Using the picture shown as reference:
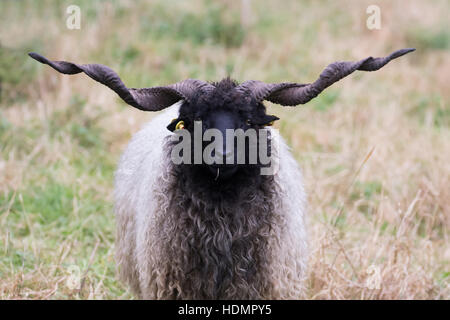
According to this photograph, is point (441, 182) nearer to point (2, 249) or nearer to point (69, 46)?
point (2, 249)

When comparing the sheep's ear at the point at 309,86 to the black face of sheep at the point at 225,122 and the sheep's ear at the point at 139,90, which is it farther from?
the sheep's ear at the point at 139,90

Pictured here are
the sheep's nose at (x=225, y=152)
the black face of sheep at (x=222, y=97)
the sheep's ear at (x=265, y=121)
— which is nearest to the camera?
the sheep's nose at (x=225, y=152)

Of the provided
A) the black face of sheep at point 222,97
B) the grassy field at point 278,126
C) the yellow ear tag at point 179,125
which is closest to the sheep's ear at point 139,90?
the black face of sheep at point 222,97

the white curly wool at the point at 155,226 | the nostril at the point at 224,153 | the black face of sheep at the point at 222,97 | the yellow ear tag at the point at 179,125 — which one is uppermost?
the black face of sheep at the point at 222,97

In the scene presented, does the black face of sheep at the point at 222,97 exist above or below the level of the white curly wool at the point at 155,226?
above

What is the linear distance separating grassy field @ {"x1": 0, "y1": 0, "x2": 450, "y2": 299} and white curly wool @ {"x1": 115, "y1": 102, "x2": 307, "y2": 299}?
1.09 feet

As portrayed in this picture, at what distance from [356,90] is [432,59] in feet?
6.52

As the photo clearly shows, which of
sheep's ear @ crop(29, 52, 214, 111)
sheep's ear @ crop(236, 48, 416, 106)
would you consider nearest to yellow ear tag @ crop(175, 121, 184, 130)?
sheep's ear @ crop(29, 52, 214, 111)

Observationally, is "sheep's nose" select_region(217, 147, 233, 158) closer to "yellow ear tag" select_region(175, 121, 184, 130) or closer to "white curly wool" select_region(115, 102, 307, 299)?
"yellow ear tag" select_region(175, 121, 184, 130)

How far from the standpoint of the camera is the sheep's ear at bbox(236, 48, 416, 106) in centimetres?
328

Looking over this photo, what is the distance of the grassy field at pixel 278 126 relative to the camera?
172 inches

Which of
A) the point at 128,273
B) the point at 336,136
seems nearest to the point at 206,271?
the point at 128,273

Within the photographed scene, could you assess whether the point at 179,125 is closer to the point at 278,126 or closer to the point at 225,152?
the point at 225,152

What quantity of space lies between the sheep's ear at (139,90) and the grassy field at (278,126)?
1.20 metres
